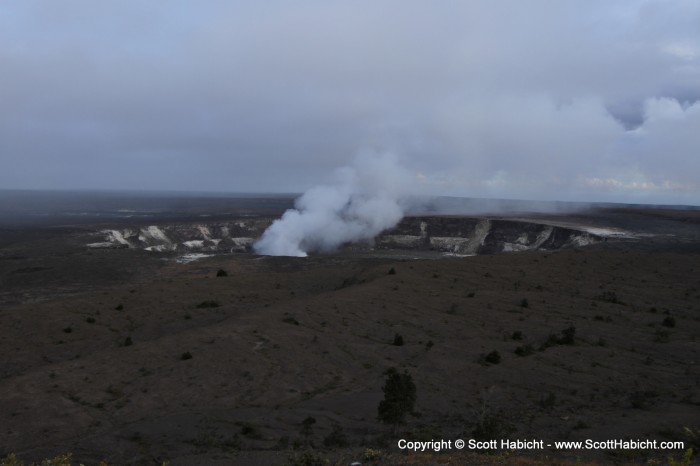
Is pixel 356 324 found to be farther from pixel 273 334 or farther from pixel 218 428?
pixel 218 428

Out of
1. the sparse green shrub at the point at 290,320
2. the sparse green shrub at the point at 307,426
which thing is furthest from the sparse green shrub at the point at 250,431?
the sparse green shrub at the point at 290,320

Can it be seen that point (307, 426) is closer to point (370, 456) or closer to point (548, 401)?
point (370, 456)

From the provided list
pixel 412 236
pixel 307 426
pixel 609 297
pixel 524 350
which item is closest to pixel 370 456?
pixel 307 426

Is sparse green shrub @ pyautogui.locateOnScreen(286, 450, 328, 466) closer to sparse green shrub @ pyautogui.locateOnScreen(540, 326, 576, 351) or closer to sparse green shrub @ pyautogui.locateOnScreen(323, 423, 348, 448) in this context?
sparse green shrub @ pyautogui.locateOnScreen(323, 423, 348, 448)

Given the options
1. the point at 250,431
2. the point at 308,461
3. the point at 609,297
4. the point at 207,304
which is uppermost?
the point at 308,461

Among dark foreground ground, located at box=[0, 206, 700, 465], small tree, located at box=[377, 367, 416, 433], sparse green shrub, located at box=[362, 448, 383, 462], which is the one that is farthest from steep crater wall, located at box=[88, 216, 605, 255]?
sparse green shrub, located at box=[362, 448, 383, 462]

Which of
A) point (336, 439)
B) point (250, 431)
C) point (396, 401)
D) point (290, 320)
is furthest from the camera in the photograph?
point (290, 320)
